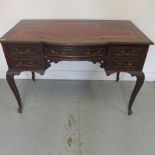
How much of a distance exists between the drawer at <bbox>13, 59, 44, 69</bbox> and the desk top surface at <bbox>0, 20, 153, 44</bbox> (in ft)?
0.56

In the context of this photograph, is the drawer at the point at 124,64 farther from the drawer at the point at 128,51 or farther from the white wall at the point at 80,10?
the white wall at the point at 80,10

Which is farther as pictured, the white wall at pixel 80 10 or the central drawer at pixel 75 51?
the white wall at pixel 80 10

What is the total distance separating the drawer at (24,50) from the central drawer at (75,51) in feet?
0.21

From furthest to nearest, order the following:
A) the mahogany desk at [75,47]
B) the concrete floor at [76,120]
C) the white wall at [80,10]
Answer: the white wall at [80,10] → the concrete floor at [76,120] → the mahogany desk at [75,47]

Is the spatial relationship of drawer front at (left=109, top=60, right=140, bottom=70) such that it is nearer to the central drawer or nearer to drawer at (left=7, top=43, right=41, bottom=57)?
the central drawer

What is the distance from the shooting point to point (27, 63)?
4.78 feet

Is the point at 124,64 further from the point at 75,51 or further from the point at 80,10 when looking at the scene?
the point at 80,10

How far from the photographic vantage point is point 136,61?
1437 mm

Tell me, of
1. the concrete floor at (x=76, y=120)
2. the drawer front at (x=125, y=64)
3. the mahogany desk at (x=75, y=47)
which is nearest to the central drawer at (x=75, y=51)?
the mahogany desk at (x=75, y=47)

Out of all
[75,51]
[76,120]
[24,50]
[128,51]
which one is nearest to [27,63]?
[24,50]

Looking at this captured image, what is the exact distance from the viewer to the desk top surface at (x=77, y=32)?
1341 mm

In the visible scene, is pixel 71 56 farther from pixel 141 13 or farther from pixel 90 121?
pixel 141 13

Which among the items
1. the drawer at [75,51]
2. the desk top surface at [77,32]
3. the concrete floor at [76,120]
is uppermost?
the desk top surface at [77,32]

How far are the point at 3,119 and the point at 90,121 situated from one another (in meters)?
0.76
